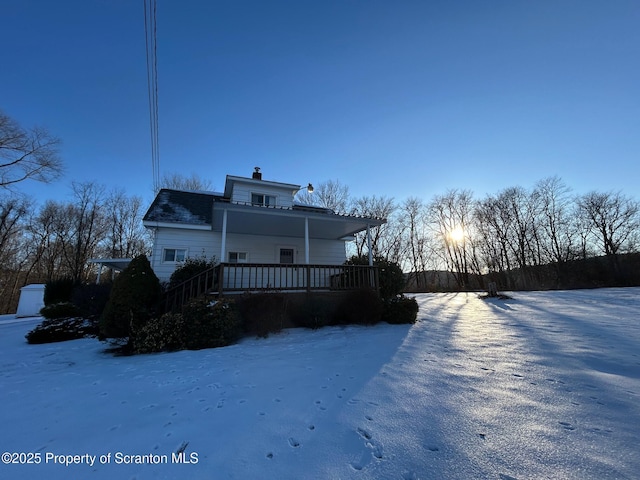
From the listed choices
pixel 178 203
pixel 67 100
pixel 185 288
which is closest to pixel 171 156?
pixel 178 203

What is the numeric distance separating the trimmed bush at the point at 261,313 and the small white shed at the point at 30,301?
56.4ft

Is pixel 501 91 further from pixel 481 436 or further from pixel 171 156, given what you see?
pixel 171 156

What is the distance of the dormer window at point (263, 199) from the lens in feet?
46.2

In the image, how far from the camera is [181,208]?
13.2 m

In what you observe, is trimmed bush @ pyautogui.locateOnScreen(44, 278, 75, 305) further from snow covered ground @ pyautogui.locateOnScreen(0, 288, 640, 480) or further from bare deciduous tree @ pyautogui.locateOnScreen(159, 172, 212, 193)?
bare deciduous tree @ pyautogui.locateOnScreen(159, 172, 212, 193)

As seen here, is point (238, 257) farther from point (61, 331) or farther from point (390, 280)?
point (390, 280)

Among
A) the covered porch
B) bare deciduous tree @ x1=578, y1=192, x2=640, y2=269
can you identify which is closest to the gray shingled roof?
the covered porch

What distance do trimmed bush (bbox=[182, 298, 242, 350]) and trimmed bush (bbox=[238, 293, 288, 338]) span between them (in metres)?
0.63

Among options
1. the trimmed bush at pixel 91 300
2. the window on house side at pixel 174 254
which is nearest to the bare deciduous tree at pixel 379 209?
the window on house side at pixel 174 254

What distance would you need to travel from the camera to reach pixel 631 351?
176 inches

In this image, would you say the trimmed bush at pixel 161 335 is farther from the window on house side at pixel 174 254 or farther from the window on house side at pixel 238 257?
the window on house side at pixel 238 257

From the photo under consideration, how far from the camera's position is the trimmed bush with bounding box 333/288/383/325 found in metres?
8.58

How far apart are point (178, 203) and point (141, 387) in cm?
1152

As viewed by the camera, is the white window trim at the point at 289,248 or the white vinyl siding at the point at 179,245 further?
the white window trim at the point at 289,248
